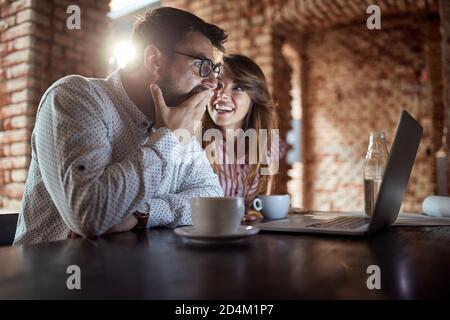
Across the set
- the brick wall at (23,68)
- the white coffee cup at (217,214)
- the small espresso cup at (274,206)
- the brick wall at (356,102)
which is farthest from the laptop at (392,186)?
the brick wall at (356,102)

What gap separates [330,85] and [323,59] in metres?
0.34

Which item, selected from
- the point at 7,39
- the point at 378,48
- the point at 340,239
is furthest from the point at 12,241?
the point at 378,48

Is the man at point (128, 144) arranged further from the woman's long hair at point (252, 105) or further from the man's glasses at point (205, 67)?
the woman's long hair at point (252, 105)

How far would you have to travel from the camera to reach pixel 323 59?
5.03 metres

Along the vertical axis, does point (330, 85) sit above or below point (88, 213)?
above

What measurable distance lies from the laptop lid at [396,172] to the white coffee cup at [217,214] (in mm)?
306

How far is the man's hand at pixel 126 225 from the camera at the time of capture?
1.01 m

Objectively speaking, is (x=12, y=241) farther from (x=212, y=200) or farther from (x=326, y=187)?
(x=326, y=187)

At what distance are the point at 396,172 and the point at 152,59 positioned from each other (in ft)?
3.14

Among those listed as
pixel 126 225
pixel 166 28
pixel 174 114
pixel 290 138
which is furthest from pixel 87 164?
pixel 290 138

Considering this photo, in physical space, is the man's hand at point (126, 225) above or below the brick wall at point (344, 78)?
below

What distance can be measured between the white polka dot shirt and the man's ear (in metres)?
0.16

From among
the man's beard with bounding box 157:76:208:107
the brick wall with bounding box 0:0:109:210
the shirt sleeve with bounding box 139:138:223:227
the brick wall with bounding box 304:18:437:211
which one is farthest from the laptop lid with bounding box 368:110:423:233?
the brick wall with bounding box 304:18:437:211

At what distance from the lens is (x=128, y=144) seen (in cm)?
123
